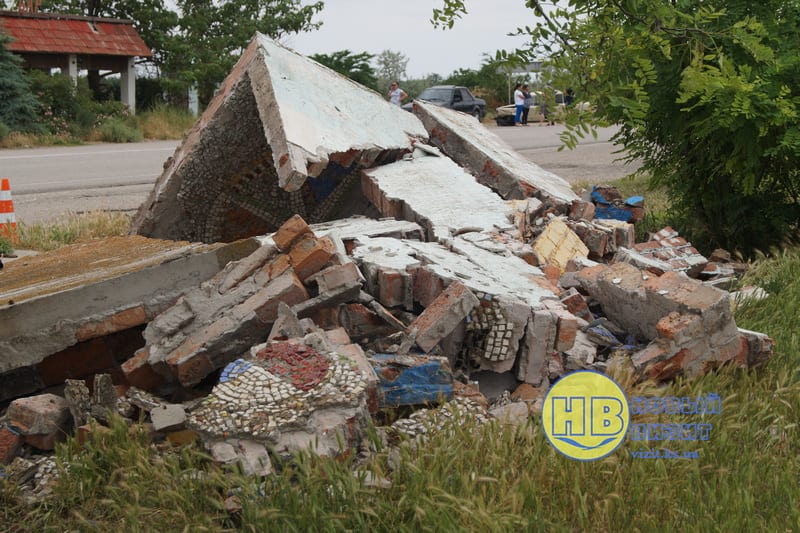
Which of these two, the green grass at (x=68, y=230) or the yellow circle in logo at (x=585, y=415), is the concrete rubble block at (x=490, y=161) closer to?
the yellow circle in logo at (x=585, y=415)

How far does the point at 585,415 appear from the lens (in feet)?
10.4

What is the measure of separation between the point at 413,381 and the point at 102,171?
11.2 metres

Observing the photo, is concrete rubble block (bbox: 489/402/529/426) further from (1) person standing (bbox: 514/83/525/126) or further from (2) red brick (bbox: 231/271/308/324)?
(1) person standing (bbox: 514/83/525/126)

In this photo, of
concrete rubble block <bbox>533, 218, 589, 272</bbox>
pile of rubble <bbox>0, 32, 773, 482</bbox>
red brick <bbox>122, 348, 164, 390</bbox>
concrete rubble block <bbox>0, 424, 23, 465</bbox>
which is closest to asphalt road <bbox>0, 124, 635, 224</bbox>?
concrete rubble block <bbox>533, 218, 589, 272</bbox>

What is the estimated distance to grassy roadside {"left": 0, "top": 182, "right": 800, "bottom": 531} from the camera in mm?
2441

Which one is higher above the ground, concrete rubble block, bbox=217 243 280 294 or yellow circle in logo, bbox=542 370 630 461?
concrete rubble block, bbox=217 243 280 294

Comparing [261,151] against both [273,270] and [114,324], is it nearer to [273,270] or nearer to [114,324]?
[273,270]

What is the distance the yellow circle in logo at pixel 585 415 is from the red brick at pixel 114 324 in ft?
6.46

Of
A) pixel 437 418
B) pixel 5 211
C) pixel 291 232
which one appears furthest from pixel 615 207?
pixel 5 211

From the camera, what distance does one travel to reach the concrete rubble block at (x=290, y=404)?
2.74 m

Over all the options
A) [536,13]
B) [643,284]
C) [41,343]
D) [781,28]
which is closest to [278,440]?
[41,343]

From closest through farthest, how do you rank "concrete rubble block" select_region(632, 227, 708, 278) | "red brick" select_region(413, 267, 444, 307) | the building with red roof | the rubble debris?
"red brick" select_region(413, 267, 444, 307) < "concrete rubble block" select_region(632, 227, 708, 278) < the rubble debris < the building with red roof

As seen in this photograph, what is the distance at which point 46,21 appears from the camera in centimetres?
2375

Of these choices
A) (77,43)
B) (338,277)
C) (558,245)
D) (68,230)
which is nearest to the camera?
(338,277)
